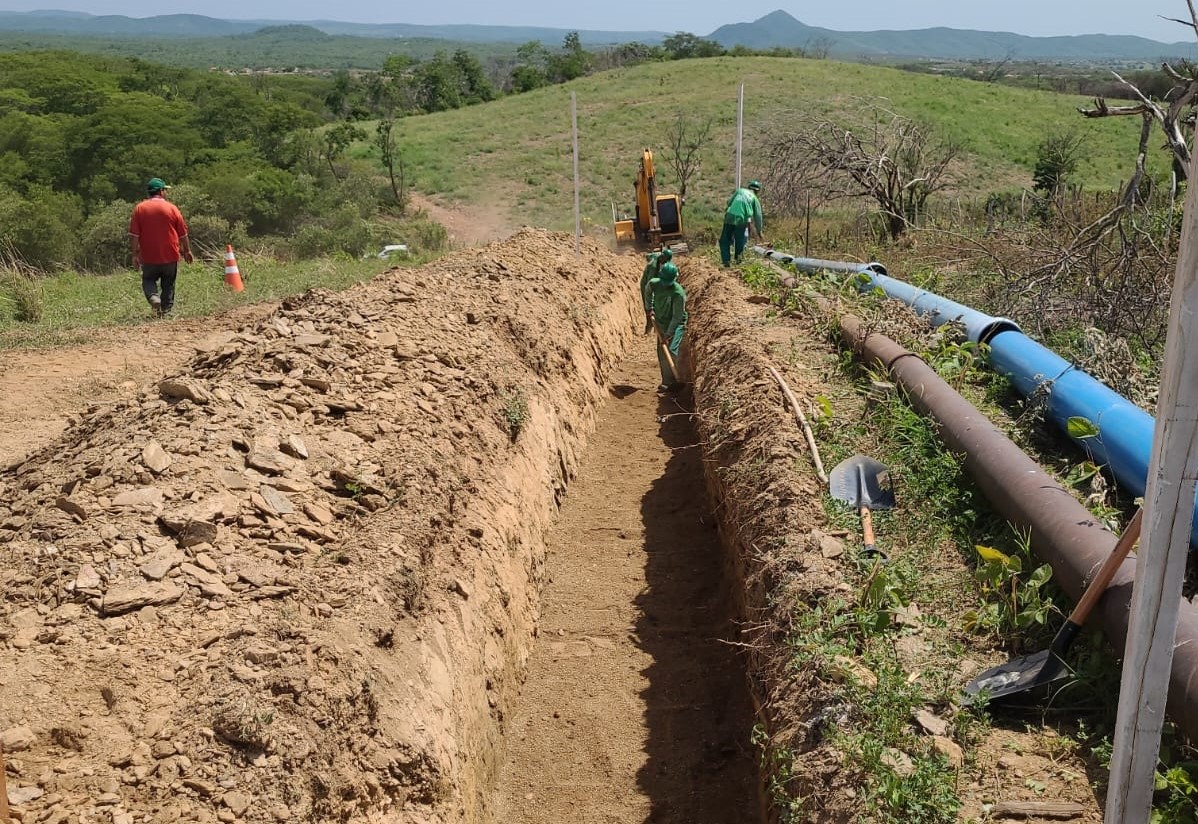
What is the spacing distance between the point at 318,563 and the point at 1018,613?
382 cm

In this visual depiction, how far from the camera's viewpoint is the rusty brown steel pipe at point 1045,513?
3.66m

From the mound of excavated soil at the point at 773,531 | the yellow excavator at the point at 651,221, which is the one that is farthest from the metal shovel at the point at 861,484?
the yellow excavator at the point at 651,221

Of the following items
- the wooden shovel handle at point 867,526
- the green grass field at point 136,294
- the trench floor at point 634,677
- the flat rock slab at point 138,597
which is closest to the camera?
the flat rock slab at point 138,597

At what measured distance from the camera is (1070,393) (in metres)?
6.61

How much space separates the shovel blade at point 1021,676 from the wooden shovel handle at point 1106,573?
22 centimetres

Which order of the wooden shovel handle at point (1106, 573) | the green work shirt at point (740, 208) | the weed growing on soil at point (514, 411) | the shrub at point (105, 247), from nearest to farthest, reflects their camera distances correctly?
the wooden shovel handle at point (1106, 573) → the weed growing on soil at point (514, 411) → the green work shirt at point (740, 208) → the shrub at point (105, 247)

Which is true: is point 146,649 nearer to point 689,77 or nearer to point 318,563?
point 318,563

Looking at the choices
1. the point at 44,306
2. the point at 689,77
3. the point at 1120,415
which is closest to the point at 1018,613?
the point at 1120,415

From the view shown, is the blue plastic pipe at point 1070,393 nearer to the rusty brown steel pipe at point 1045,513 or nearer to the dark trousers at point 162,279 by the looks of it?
the rusty brown steel pipe at point 1045,513

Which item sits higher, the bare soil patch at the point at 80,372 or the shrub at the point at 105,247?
the shrub at the point at 105,247

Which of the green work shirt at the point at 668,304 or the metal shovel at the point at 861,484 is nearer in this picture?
the metal shovel at the point at 861,484

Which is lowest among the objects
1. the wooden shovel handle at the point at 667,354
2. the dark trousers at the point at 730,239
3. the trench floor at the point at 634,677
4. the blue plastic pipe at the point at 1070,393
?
the trench floor at the point at 634,677

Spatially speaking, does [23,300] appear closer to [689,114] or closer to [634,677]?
[634,677]

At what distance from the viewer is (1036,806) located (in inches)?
142
